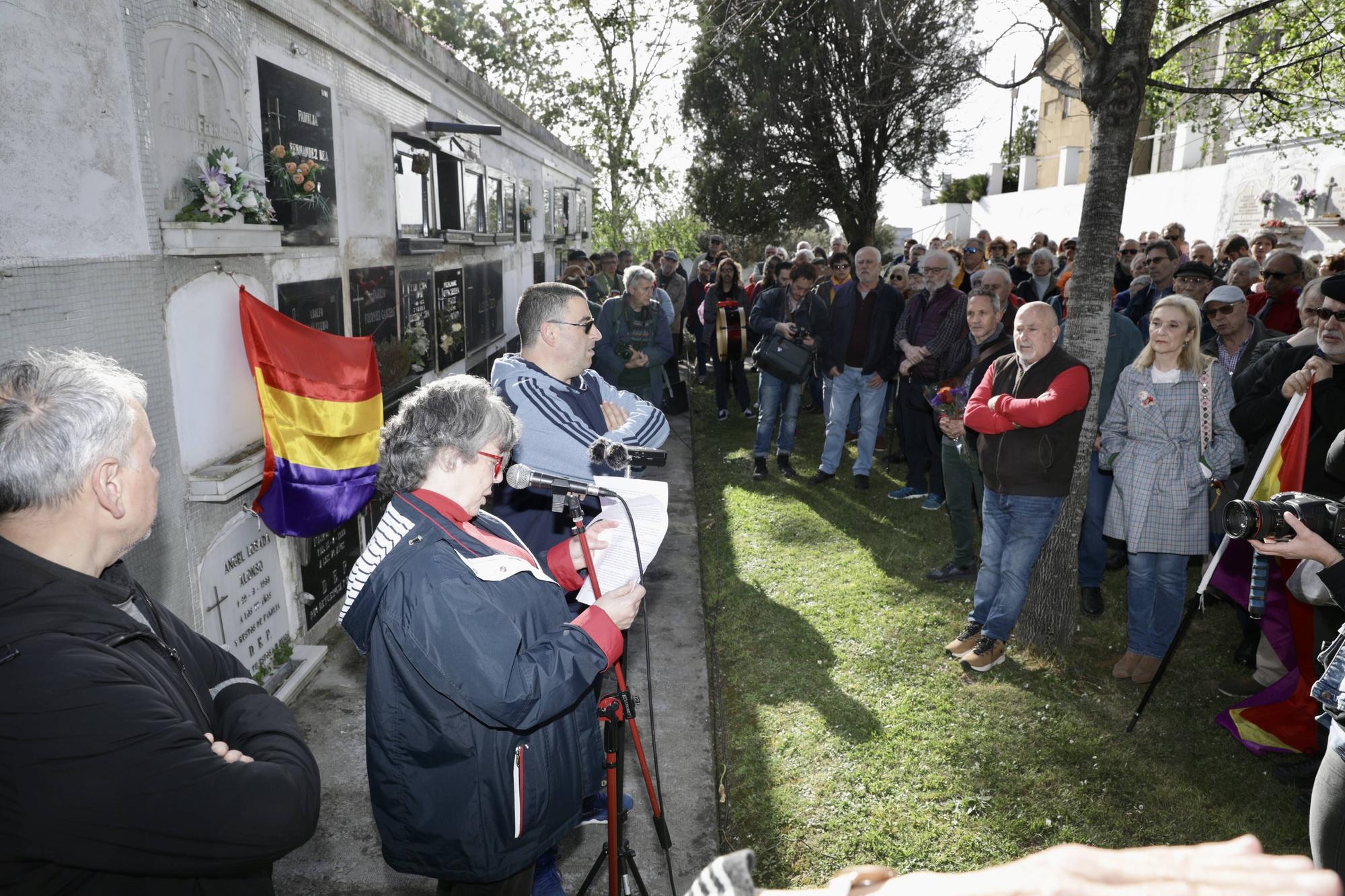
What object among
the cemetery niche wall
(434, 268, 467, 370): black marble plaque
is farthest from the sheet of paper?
(434, 268, 467, 370): black marble plaque

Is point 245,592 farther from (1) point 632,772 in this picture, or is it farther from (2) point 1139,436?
(2) point 1139,436

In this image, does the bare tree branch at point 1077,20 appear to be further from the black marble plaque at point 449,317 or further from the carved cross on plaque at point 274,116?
the black marble plaque at point 449,317

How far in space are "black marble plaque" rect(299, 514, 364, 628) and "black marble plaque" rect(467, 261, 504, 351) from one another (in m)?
3.71

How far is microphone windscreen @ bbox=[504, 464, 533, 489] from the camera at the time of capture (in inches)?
88.2

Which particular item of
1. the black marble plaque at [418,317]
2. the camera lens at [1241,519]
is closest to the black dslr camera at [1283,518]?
the camera lens at [1241,519]

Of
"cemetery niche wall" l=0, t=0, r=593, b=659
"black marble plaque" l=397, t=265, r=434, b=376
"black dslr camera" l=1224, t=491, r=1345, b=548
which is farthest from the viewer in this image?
"black marble plaque" l=397, t=265, r=434, b=376

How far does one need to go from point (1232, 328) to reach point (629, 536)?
4.67m

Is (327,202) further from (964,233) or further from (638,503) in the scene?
(964,233)

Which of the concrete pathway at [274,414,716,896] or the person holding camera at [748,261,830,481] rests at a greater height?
the person holding camera at [748,261,830,481]

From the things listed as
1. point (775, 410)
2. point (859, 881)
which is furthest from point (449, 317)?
point (859, 881)

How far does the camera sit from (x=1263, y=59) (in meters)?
6.54

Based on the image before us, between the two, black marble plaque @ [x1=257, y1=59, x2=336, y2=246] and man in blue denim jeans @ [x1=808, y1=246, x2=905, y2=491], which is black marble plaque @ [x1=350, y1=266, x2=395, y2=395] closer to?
black marble plaque @ [x1=257, y1=59, x2=336, y2=246]

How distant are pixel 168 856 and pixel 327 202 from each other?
4.64m

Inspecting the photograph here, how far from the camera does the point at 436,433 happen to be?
2254 mm
